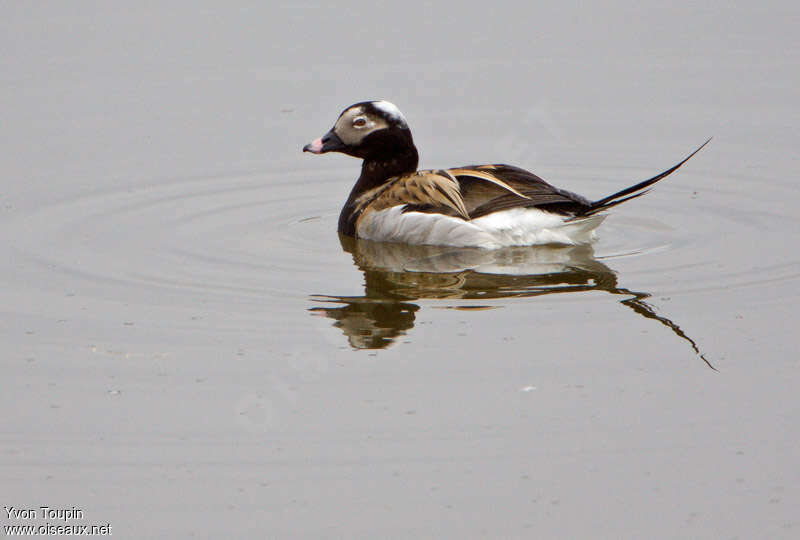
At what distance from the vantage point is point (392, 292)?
8891mm

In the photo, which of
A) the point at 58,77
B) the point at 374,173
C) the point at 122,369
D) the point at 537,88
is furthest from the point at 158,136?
the point at 122,369

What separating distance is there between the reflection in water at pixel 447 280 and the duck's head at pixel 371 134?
820 mm

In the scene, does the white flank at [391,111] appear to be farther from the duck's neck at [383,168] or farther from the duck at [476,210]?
the duck's neck at [383,168]

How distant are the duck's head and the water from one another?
0.63 metres

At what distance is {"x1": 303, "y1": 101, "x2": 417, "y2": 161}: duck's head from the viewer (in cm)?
1072

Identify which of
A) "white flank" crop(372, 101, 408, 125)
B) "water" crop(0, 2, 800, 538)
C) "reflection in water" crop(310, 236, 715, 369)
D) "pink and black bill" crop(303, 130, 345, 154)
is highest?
"white flank" crop(372, 101, 408, 125)

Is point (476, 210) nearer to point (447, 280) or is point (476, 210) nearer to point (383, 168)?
point (447, 280)

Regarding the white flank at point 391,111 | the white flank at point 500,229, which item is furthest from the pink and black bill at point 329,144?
the white flank at point 500,229

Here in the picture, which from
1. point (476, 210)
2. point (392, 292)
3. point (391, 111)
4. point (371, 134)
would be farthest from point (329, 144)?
point (392, 292)

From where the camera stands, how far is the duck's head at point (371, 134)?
10.7 m

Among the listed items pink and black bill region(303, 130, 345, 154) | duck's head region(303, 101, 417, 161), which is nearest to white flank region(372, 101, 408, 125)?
duck's head region(303, 101, 417, 161)

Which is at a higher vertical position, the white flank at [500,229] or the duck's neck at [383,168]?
the duck's neck at [383,168]

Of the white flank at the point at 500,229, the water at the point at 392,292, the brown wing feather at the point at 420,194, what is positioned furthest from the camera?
the brown wing feather at the point at 420,194

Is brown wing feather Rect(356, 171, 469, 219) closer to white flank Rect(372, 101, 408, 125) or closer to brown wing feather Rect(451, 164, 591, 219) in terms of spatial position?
brown wing feather Rect(451, 164, 591, 219)
